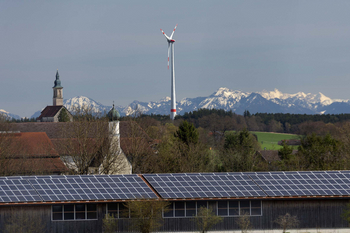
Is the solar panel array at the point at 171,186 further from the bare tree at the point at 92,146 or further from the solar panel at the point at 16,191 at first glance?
the bare tree at the point at 92,146

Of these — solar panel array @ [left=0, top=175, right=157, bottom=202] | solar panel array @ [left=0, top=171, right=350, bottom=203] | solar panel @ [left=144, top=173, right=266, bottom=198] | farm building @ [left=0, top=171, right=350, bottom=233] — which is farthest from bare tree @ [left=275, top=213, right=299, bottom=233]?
solar panel array @ [left=0, top=175, right=157, bottom=202]

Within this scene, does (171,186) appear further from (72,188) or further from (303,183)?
(303,183)

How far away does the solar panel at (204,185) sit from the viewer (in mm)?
36344

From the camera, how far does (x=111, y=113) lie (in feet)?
213

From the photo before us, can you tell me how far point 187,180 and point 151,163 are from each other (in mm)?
26072

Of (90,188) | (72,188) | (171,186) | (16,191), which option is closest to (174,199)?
(171,186)

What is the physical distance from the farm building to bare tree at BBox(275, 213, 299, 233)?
0.41 meters

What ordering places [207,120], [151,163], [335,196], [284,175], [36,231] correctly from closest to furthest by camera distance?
[36,231] → [335,196] → [284,175] → [151,163] → [207,120]

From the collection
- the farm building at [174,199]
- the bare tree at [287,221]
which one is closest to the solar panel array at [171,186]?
the farm building at [174,199]

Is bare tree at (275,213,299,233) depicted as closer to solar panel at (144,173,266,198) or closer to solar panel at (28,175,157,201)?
solar panel at (144,173,266,198)

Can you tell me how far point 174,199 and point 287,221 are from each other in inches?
369

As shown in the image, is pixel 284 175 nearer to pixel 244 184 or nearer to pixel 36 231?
pixel 244 184

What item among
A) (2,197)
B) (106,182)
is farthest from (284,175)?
(2,197)

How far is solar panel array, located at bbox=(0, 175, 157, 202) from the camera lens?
34656 mm
